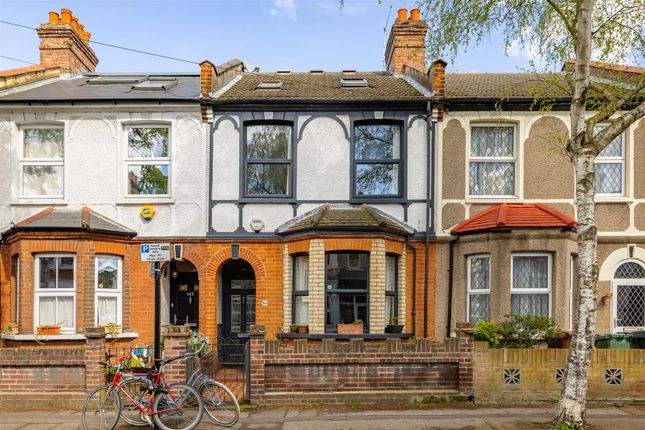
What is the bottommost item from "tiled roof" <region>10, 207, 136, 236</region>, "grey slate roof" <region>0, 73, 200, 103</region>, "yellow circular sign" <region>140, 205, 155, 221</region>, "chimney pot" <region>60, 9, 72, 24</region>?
"tiled roof" <region>10, 207, 136, 236</region>

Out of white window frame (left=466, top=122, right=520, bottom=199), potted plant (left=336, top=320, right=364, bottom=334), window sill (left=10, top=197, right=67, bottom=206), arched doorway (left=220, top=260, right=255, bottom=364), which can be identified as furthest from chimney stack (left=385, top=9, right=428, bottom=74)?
window sill (left=10, top=197, right=67, bottom=206)

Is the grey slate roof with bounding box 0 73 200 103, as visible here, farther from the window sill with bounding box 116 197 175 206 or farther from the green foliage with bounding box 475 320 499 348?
the green foliage with bounding box 475 320 499 348

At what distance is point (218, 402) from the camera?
8.56 m

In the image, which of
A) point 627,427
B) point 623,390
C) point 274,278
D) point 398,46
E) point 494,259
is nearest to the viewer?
point 627,427

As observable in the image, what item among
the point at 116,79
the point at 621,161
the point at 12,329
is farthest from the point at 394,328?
the point at 116,79

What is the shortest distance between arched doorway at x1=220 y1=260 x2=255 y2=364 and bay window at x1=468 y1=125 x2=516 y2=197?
19.4 ft

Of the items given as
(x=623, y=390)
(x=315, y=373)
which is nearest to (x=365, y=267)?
(x=315, y=373)

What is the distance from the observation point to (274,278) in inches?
515

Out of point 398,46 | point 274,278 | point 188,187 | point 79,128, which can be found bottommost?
point 274,278

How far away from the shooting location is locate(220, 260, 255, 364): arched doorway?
556 inches

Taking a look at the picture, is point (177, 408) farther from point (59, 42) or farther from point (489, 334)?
point (59, 42)

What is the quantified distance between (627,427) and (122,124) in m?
11.7

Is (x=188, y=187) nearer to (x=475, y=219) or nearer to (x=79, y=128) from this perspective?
(x=79, y=128)

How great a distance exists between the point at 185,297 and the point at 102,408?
6429 millimetres
